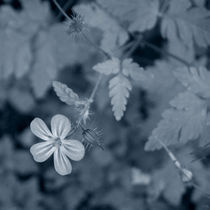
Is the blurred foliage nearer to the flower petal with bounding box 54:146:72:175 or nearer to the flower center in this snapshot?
the flower center

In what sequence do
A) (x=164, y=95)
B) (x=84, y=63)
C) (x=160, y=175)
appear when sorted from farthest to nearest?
(x=84, y=63) < (x=160, y=175) < (x=164, y=95)

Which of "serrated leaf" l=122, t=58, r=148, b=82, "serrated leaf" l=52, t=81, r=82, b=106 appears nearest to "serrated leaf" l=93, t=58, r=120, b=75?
"serrated leaf" l=122, t=58, r=148, b=82

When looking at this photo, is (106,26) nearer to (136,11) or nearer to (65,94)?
(136,11)

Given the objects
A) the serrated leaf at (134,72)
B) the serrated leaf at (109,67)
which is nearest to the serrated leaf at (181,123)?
the serrated leaf at (134,72)

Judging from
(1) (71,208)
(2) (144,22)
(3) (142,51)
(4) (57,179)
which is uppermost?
(2) (144,22)

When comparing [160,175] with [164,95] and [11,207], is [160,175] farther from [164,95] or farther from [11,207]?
[11,207]

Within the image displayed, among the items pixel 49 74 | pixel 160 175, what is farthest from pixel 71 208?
pixel 49 74

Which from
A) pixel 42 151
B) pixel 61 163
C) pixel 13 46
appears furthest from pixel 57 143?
pixel 13 46

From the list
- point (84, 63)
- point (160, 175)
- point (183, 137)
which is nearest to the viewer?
point (183, 137)
